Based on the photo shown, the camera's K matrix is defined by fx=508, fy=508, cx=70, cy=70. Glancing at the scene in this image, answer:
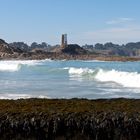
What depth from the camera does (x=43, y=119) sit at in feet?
26.0

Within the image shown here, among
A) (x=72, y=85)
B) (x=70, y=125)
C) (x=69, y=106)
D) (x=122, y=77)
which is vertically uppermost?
(x=69, y=106)

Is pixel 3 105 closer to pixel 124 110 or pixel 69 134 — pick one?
pixel 69 134

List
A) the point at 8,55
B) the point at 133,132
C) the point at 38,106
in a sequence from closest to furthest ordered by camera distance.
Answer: the point at 133,132
the point at 38,106
the point at 8,55

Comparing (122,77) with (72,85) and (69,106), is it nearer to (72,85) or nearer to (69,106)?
(72,85)

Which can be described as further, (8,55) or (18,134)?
(8,55)

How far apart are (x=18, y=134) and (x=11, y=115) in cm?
32

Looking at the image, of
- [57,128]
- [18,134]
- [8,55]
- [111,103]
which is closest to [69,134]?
[57,128]

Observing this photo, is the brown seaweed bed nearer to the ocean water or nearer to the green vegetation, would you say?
the green vegetation

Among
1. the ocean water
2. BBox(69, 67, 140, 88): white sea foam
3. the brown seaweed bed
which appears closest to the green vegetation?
the brown seaweed bed

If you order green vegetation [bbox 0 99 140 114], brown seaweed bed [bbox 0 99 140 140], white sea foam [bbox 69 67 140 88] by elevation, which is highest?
green vegetation [bbox 0 99 140 114]

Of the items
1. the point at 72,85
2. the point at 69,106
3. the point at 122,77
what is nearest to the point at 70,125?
the point at 69,106

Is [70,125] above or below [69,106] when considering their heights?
below

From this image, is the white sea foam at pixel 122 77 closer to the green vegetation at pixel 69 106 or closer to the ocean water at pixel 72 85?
the ocean water at pixel 72 85

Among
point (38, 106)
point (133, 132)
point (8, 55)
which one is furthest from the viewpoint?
point (8, 55)
